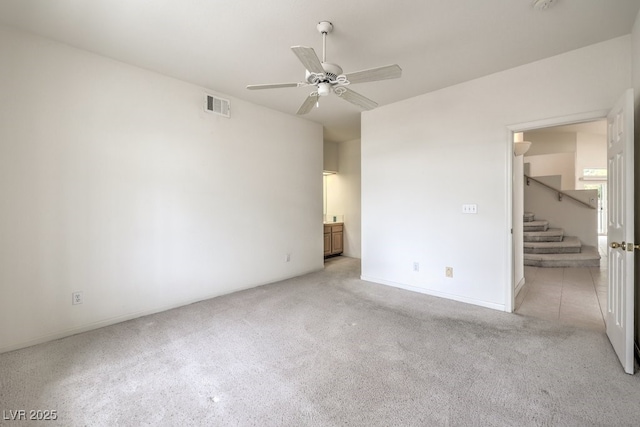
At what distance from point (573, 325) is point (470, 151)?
6.87 ft

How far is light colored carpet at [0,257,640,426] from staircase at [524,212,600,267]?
3.10m

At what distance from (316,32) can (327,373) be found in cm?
274

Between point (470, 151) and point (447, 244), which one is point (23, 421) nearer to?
point (447, 244)

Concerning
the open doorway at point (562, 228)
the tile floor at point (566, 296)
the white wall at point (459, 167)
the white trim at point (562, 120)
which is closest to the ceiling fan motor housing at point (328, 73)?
the white wall at point (459, 167)

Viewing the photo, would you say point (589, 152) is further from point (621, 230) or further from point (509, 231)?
point (621, 230)

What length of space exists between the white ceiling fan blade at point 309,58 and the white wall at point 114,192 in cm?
217

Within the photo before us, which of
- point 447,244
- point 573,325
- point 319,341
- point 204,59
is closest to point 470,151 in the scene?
point 447,244

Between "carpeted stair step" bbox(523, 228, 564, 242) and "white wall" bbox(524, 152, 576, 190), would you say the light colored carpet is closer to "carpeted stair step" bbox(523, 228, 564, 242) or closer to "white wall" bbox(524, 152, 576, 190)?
"carpeted stair step" bbox(523, 228, 564, 242)

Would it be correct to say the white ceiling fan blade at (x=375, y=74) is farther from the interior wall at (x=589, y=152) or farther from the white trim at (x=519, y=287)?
the interior wall at (x=589, y=152)

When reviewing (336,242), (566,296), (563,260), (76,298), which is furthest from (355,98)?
(563,260)

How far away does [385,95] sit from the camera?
12.4 feet

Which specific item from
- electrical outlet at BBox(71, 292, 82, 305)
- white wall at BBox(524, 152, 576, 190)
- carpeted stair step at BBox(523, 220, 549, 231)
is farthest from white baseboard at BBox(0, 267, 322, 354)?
white wall at BBox(524, 152, 576, 190)

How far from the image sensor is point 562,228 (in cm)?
647

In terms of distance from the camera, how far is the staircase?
5.13 meters
